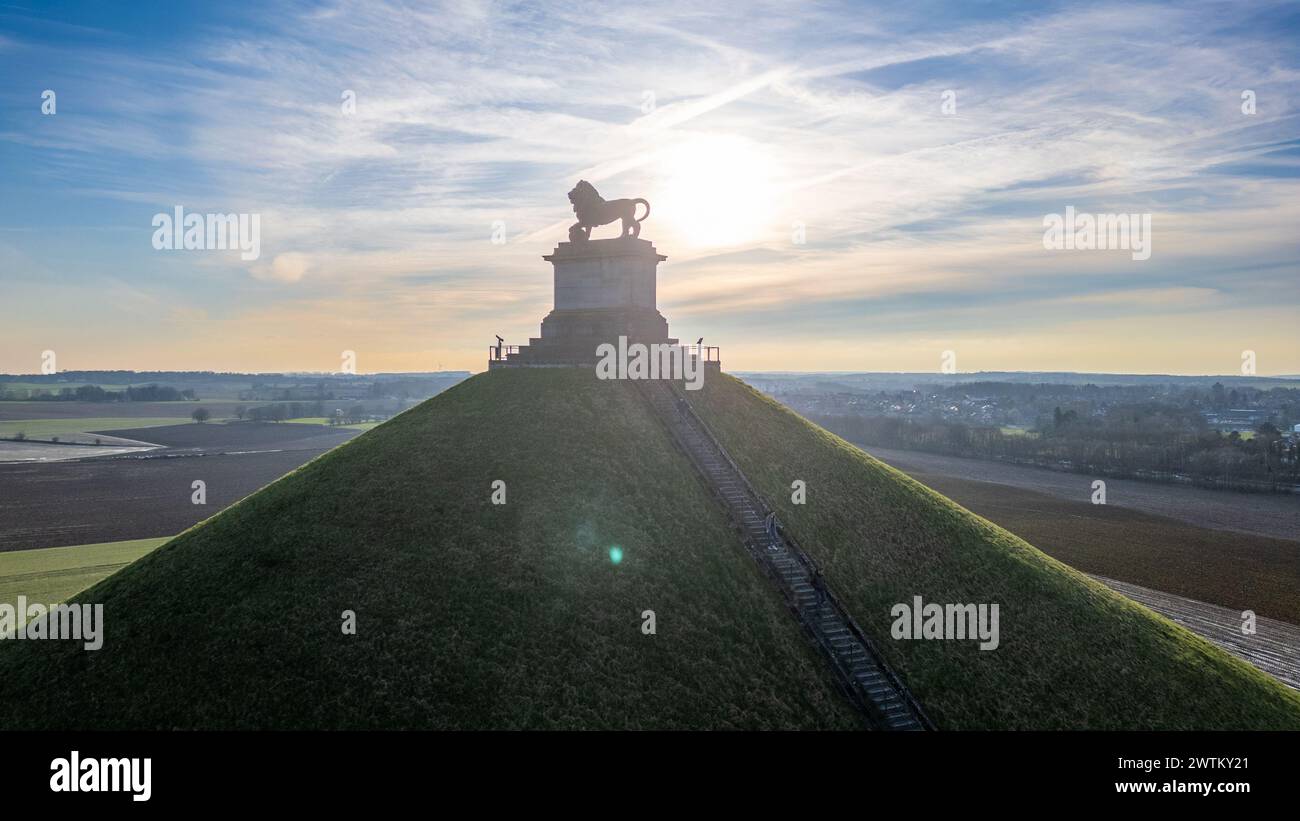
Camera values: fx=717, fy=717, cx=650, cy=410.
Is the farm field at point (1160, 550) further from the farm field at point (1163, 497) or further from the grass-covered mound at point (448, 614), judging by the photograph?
the grass-covered mound at point (448, 614)

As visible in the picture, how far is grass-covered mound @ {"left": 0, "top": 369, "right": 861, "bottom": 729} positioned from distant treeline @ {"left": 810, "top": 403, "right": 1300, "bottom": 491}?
124 metres

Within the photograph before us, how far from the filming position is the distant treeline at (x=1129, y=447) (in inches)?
4732

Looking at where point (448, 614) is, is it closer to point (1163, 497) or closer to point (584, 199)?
point (584, 199)

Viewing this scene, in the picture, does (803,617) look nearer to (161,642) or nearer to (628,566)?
(628,566)

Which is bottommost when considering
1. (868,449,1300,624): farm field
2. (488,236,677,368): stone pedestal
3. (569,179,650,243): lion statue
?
(868,449,1300,624): farm field

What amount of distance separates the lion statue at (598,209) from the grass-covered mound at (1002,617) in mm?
12977

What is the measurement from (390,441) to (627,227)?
20.6m

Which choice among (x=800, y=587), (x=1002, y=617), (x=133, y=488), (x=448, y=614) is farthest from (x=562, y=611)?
(x=133, y=488)

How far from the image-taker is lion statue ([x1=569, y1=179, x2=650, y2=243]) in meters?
47.2

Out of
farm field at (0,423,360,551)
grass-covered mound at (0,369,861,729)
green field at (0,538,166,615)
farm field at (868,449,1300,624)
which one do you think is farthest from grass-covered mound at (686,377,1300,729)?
farm field at (0,423,360,551)

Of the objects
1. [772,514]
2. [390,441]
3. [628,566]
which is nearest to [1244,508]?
[772,514]

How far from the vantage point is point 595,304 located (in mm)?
48188

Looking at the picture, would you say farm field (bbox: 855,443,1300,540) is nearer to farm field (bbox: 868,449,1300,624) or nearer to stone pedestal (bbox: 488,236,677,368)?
farm field (bbox: 868,449,1300,624)

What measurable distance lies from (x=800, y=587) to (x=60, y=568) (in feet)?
205
